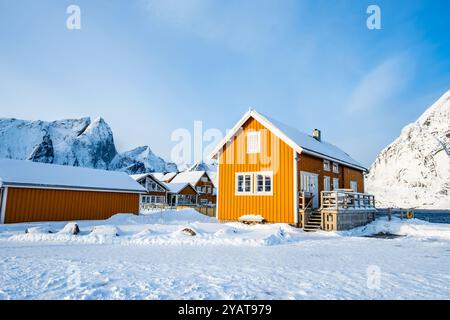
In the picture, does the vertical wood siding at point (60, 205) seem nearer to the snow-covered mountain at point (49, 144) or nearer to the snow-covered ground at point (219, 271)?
the snow-covered ground at point (219, 271)

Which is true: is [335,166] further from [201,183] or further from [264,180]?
[201,183]

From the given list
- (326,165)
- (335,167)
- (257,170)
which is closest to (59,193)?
(257,170)

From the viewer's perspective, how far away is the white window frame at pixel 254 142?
68.5 feet

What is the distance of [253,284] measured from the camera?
6.03 meters

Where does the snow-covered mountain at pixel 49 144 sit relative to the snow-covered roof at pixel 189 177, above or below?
above

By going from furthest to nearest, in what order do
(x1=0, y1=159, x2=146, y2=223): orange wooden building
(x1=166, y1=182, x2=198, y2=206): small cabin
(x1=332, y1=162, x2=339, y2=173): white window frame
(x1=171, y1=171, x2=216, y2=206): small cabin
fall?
(x1=171, y1=171, x2=216, y2=206): small cabin → (x1=166, y1=182, x2=198, y2=206): small cabin → (x1=332, y1=162, x2=339, y2=173): white window frame → (x1=0, y1=159, x2=146, y2=223): orange wooden building

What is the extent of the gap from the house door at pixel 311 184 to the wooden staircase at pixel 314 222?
135 cm

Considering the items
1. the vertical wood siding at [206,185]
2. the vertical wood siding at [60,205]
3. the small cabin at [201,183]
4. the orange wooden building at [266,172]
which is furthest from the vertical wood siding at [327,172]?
the vertical wood siding at [206,185]

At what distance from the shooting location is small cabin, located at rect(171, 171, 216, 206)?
218 ft

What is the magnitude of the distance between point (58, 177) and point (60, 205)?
2394 millimetres

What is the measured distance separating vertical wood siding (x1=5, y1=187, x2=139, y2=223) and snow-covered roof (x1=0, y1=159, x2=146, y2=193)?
58 centimetres

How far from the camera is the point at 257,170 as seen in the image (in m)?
20.6

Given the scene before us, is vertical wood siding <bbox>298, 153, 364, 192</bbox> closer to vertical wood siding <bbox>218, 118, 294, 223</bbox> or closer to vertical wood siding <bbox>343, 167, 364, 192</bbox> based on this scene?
vertical wood siding <bbox>343, 167, 364, 192</bbox>

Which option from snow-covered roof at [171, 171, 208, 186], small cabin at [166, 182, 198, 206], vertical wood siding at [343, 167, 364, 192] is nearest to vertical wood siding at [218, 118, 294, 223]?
vertical wood siding at [343, 167, 364, 192]
